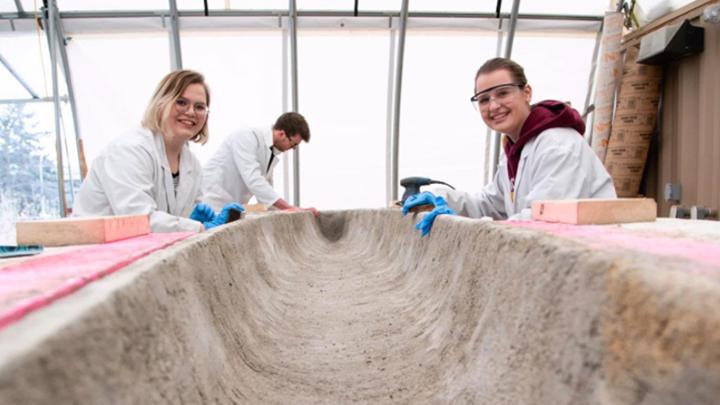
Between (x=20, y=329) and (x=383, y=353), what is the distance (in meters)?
1.13

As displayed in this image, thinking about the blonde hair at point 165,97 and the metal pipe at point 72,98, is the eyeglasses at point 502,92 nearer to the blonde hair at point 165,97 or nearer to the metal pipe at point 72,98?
the blonde hair at point 165,97

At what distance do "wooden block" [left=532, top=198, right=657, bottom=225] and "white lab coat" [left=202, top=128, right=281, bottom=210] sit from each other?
322 cm

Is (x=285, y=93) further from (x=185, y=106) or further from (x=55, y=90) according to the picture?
(x=185, y=106)

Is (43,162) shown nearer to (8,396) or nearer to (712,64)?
(8,396)

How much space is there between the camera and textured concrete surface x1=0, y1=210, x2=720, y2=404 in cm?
51

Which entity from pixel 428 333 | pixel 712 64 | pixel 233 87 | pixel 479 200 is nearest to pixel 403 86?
pixel 233 87

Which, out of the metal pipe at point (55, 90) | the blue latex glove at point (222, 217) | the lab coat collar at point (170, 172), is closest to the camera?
the lab coat collar at point (170, 172)

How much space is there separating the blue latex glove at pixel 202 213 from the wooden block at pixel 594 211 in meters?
2.00

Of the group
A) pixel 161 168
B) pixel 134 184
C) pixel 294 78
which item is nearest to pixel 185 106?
pixel 161 168

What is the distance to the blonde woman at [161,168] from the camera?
91.7 inches

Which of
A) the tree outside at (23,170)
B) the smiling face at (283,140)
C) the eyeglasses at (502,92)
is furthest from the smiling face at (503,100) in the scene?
the tree outside at (23,170)

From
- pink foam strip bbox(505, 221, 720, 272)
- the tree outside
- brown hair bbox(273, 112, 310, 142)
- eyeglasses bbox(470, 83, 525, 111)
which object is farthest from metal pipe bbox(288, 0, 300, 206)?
pink foam strip bbox(505, 221, 720, 272)

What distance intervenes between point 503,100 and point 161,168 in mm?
1919

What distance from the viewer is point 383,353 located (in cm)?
149
